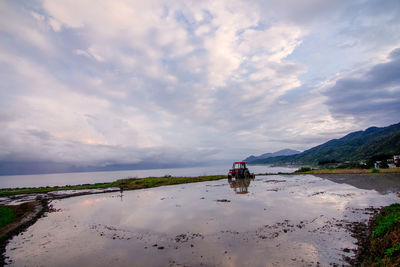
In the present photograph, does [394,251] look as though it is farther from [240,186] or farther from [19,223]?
[240,186]

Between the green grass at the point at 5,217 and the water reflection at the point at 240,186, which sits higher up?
the green grass at the point at 5,217

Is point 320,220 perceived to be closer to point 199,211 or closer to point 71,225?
point 199,211

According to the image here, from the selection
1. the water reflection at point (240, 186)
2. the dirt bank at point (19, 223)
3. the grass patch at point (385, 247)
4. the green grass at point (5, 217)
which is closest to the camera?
the grass patch at point (385, 247)

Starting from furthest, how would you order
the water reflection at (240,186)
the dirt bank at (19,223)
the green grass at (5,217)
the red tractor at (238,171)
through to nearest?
the red tractor at (238,171) < the water reflection at (240,186) < the green grass at (5,217) < the dirt bank at (19,223)

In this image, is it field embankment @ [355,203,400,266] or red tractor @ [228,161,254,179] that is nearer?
field embankment @ [355,203,400,266]

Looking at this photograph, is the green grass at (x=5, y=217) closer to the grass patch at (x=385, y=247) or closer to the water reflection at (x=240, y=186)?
the grass patch at (x=385, y=247)

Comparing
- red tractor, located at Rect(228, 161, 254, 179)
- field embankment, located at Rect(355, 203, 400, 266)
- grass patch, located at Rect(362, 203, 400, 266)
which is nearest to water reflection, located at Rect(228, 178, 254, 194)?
red tractor, located at Rect(228, 161, 254, 179)

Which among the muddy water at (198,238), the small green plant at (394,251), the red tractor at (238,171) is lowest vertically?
the muddy water at (198,238)

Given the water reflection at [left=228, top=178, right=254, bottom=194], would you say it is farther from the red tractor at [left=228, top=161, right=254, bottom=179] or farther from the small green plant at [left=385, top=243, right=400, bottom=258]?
the small green plant at [left=385, top=243, right=400, bottom=258]

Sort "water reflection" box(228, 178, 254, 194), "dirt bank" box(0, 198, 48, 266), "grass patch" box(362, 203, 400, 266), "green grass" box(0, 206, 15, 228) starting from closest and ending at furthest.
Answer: "grass patch" box(362, 203, 400, 266) → "dirt bank" box(0, 198, 48, 266) → "green grass" box(0, 206, 15, 228) → "water reflection" box(228, 178, 254, 194)

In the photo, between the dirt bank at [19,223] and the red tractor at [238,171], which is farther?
the red tractor at [238,171]

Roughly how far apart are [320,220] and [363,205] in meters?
6.86

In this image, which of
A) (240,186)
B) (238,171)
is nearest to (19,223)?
(240,186)

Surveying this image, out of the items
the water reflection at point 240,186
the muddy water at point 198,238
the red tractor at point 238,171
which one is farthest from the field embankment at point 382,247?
the red tractor at point 238,171
